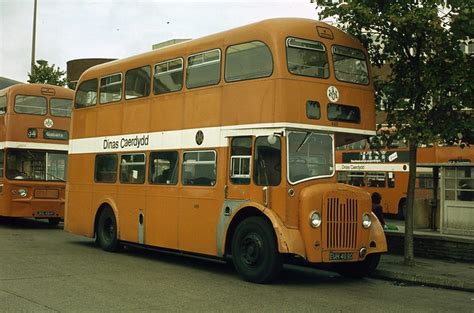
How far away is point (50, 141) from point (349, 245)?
1228cm

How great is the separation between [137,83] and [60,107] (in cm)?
738

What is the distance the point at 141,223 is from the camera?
41.6ft

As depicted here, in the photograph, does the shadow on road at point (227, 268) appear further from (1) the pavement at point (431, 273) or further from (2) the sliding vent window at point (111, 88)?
(2) the sliding vent window at point (111, 88)

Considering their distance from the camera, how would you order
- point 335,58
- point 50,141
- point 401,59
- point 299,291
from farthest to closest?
1. point 50,141
2. point 401,59
3. point 335,58
4. point 299,291

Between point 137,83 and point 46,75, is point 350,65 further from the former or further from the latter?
point 46,75

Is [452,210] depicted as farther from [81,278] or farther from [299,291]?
[81,278]

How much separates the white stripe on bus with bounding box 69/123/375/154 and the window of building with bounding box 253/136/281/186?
0.17 meters

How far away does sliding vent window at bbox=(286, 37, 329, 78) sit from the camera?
9897 mm

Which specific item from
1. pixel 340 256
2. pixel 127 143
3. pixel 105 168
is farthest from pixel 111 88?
pixel 340 256

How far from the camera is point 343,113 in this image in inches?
411

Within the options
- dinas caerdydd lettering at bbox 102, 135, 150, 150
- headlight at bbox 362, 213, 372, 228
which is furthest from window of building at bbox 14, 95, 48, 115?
headlight at bbox 362, 213, 372, 228

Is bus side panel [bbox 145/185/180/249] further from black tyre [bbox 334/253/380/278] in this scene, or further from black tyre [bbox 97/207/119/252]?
black tyre [bbox 334/253/380/278]

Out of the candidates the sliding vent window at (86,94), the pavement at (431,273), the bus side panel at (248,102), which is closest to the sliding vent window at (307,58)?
the bus side panel at (248,102)

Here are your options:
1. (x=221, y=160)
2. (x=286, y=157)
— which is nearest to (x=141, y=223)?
(x=221, y=160)
